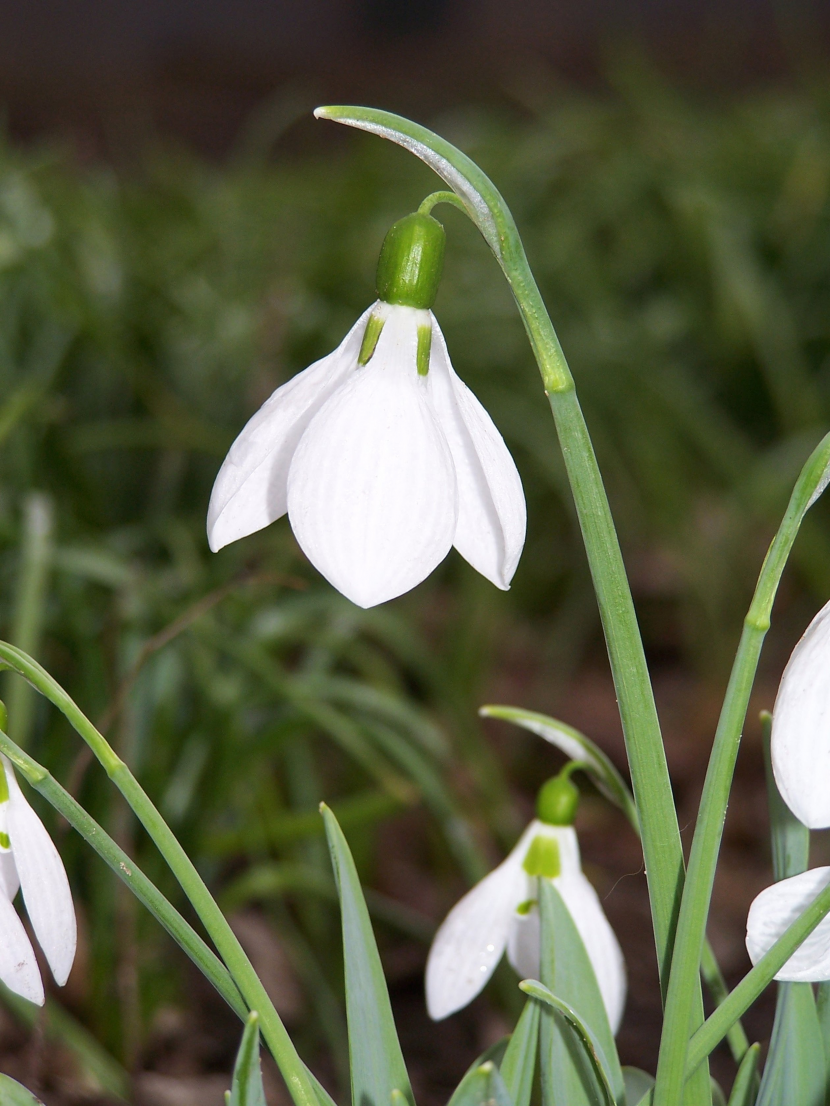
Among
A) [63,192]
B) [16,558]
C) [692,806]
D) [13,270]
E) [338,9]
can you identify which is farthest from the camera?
[338,9]

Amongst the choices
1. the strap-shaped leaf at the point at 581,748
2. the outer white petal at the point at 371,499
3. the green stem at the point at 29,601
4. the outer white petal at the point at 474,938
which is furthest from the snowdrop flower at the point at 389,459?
the green stem at the point at 29,601

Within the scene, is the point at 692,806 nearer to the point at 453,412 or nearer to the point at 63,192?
the point at 453,412

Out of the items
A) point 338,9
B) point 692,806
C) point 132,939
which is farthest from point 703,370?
point 338,9

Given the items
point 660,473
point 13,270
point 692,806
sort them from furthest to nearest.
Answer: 1. point 660,473
2. point 692,806
3. point 13,270

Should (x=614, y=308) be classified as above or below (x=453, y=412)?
above

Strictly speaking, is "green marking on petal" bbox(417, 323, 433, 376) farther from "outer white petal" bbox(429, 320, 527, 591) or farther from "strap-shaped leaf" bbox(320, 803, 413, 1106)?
"strap-shaped leaf" bbox(320, 803, 413, 1106)

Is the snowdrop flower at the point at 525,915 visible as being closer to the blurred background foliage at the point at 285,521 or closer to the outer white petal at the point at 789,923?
the outer white petal at the point at 789,923

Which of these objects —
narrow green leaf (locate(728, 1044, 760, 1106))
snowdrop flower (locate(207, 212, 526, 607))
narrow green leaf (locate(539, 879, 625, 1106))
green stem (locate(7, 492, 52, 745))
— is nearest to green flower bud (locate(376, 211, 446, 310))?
snowdrop flower (locate(207, 212, 526, 607))

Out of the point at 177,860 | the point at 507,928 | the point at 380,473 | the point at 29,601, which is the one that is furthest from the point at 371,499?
the point at 29,601
